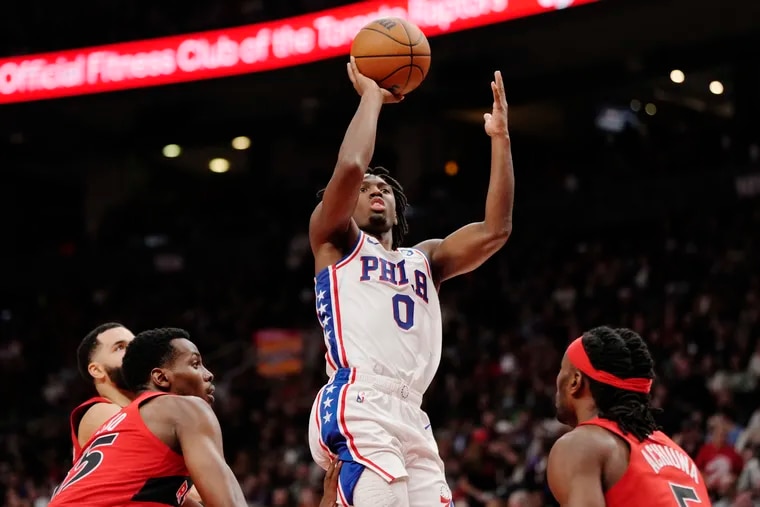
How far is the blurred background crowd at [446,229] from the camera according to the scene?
12141mm

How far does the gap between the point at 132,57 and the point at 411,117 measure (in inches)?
174

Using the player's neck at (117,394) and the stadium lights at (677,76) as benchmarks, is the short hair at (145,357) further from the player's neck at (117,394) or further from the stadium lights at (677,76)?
the stadium lights at (677,76)

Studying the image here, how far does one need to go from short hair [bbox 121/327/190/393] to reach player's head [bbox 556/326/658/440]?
1.40 metres

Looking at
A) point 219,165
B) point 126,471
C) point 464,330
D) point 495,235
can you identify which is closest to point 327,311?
point 495,235

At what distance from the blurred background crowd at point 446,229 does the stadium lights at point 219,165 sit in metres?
0.11

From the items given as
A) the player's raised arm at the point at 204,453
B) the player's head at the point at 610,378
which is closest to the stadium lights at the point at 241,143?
the player's raised arm at the point at 204,453

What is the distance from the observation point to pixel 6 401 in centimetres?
1862

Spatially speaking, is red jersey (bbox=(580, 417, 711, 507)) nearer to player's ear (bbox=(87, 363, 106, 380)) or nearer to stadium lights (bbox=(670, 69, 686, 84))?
player's ear (bbox=(87, 363, 106, 380))

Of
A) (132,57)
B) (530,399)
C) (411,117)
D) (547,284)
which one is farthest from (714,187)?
(132,57)

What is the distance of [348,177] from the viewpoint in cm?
414

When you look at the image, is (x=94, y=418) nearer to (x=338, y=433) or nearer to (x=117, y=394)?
(x=117, y=394)

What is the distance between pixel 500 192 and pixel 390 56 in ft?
2.23

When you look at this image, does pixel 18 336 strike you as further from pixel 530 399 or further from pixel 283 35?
pixel 530 399

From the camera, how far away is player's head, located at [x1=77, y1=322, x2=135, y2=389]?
17.2 ft
